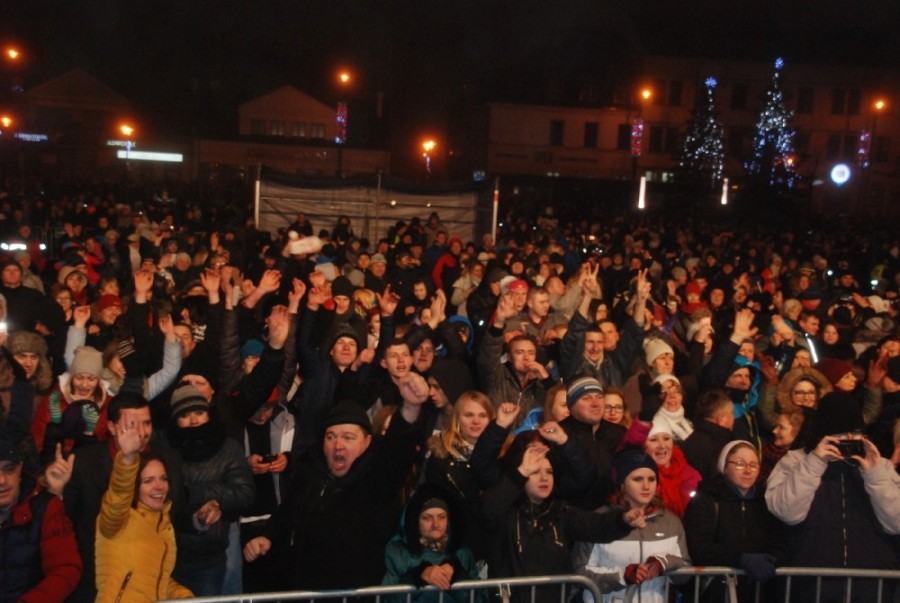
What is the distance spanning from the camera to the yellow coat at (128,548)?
4.13m

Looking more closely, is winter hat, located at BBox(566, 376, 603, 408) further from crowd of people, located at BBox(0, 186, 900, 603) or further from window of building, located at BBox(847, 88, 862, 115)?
window of building, located at BBox(847, 88, 862, 115)

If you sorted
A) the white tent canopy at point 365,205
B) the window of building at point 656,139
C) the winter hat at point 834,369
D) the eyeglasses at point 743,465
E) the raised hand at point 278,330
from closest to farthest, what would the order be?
the eyeglasses at point 743,465 < the raised hand at point 278,330 < the winter hat at point 834,369 < the white tent canopy at point 365,205 < the window of building at point 656,139

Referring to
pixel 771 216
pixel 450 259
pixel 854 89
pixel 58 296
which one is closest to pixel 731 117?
pixel 854 89

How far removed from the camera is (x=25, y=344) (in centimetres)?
624

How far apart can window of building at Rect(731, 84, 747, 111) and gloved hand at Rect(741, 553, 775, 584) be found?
178ft

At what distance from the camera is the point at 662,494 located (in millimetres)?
5156

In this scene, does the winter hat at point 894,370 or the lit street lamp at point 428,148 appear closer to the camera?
the winter hat at point 894,370

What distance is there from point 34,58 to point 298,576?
7327cm

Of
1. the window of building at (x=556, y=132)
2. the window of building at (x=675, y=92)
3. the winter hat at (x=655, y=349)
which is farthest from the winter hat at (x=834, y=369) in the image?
the window of building at (x=675, y=92)

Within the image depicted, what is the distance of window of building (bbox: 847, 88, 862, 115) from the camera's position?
5531 cm

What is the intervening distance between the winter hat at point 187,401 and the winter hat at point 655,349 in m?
3.80

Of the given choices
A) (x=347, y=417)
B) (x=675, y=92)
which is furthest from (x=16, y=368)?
(x=675, y=92)

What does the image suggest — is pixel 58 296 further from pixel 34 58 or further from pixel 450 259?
pixel 34 58

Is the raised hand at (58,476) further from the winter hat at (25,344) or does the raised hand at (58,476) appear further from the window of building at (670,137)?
the window of building at (670,137)
